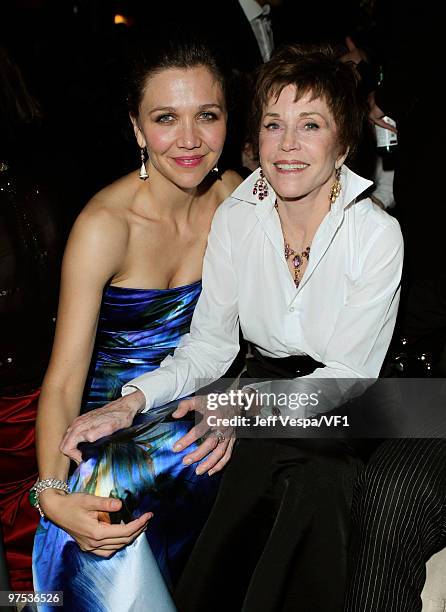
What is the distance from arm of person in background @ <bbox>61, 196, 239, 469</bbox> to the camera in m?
1.90

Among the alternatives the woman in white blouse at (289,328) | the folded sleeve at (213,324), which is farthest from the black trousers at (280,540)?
the folded sleeve at (213,324)

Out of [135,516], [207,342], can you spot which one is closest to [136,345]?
[207,342]

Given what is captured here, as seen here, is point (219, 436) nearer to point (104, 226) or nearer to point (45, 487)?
point (45, 487)

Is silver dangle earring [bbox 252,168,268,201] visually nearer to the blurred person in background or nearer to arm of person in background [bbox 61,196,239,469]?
arm of person in background [bbox 61,196,239,469]

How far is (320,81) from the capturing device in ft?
5.93

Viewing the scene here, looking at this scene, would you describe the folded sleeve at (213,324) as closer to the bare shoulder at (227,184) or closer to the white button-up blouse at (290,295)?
the white button-up blouse at (290,295)

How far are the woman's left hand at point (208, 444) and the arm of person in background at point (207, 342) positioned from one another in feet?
0.40

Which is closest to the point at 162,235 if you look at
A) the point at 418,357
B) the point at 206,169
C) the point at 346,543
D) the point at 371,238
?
the point at 206,169

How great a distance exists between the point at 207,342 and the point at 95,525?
0.67 m

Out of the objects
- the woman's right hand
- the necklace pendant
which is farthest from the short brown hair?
the woman's right hand

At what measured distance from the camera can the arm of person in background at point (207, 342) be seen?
1901mm

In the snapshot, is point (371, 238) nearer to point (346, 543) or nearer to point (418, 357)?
point (418, 357)

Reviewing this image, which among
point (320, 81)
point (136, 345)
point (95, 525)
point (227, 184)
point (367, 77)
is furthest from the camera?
point (367, 77)

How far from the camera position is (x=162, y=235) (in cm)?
213
